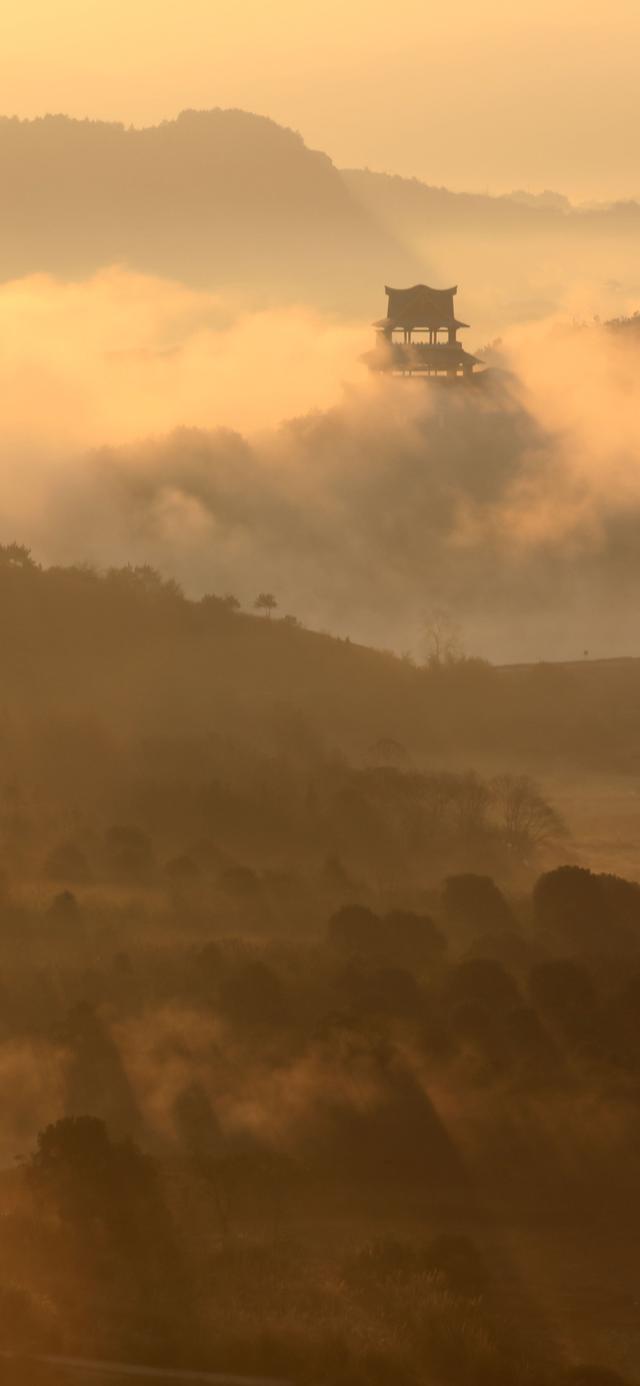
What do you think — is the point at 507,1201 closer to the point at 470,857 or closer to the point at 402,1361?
the point at 402,1361

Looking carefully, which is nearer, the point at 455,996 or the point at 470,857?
the point at 455,996

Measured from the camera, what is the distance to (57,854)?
59.8m

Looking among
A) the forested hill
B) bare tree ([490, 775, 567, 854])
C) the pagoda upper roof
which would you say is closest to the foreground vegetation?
bare tree ([490, 775, 567, 854])

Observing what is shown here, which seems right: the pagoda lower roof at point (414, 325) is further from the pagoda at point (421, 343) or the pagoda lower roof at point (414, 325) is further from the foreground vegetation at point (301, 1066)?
the foreground vegetation at point (301, 1066)

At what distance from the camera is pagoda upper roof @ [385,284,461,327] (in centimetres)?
15250

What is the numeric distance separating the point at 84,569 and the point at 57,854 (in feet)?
141

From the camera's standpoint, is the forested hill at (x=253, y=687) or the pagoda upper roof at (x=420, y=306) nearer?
the forested hill at (x=253, y=687)

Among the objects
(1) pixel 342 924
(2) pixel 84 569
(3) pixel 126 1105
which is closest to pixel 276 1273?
(3) pixel 126 1105

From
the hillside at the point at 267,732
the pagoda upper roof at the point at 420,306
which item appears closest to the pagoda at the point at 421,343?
the pagoda upper roof at the point at 420,306

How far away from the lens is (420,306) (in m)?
153

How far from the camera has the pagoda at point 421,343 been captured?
504ft

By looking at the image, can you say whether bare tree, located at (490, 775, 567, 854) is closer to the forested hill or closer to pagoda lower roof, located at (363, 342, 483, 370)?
the forested hill

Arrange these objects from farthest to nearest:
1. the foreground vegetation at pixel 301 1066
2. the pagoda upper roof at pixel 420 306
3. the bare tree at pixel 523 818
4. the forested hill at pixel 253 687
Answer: the pagoda upper roof at pixel 420 306
the forested hill at pixel 253 687
the bare tree at pixel 523 818
the foreground vegetation at pixel 301 1066

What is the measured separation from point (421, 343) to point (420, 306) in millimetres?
12903
